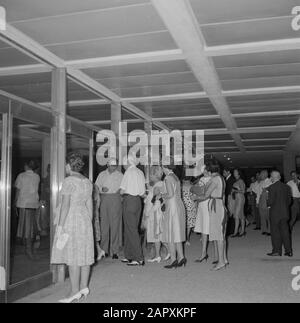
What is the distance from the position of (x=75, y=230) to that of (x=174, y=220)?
2.31 metres

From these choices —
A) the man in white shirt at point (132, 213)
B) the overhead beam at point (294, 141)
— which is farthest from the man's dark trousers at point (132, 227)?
the overhead beam at point (294, 141)

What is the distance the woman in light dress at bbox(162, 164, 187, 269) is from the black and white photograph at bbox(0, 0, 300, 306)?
2cm

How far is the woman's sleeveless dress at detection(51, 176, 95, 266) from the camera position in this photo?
4305 millimetres

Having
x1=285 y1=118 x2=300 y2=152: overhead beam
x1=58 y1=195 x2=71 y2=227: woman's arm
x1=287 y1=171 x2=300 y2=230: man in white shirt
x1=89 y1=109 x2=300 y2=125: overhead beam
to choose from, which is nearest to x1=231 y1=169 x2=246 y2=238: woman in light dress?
x1=287 y1=171 x2=300 y2=230: man in white shirt

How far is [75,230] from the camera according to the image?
14.2ft

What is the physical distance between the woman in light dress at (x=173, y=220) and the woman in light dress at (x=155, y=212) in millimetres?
462

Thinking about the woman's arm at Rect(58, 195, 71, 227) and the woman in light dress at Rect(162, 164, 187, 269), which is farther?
the woman in light dress at Rect(162, 164, 187, 269)

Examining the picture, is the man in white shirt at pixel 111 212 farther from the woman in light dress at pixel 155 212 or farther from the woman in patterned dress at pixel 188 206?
the woman in patterned dress at pixel 188 206

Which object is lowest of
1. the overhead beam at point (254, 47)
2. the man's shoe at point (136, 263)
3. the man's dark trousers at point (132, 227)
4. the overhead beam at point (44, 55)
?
the man's shoe at point (136, 263)

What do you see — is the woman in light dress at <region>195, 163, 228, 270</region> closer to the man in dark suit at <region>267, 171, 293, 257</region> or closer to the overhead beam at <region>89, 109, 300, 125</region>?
the man in dark suit at <region>267, 171, 293, 257</region>

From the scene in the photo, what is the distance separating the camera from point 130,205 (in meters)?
6.66

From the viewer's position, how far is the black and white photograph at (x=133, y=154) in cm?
447

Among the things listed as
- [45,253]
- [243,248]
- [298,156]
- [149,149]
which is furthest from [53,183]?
[298,156]
